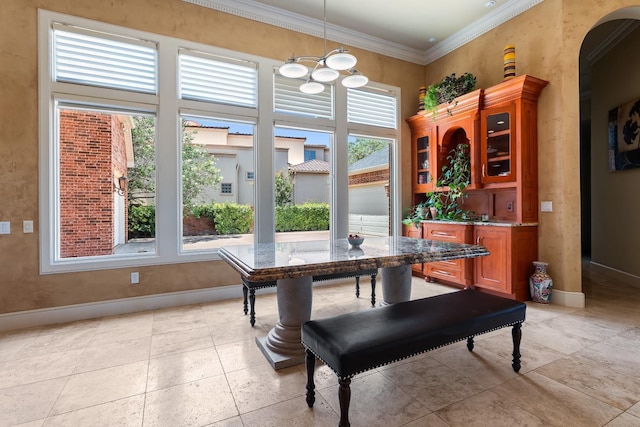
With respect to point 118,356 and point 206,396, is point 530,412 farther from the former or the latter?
point 118,356

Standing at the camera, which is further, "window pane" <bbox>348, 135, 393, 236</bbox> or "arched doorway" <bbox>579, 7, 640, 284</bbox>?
"window pane" <bbox>348, 135, 393, 236</bbox>

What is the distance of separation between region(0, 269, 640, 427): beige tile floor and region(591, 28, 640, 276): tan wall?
2.17m

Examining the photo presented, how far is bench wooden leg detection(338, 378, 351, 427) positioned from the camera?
1589 mm

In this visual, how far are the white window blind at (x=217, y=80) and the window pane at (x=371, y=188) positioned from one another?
1.90m

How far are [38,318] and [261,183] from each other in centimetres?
276

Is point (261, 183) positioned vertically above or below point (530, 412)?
above

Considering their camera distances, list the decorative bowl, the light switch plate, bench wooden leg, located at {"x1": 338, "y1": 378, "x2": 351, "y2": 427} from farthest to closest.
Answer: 1. the light switch plate
2. the decorative bowl
3. bench wooden leg, located at {"x1": 338, "y1": 378, "x2": 351, "y2": 427}

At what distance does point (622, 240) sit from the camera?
15.6 feet

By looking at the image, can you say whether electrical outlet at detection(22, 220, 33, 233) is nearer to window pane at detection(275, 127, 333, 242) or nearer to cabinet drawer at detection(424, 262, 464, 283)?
window pane at detection(275, 127, 333, 242)

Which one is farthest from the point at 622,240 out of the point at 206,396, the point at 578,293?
the point at 206,396

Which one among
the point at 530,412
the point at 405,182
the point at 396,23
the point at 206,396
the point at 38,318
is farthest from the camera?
the point at 405,182

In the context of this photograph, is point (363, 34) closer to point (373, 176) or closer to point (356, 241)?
point (373, 176)

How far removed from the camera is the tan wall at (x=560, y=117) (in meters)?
3.59

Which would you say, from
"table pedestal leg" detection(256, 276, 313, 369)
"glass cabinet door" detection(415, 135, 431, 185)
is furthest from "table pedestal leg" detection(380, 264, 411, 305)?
"glass cabinet door" detection(415, 135, 431, 185)
